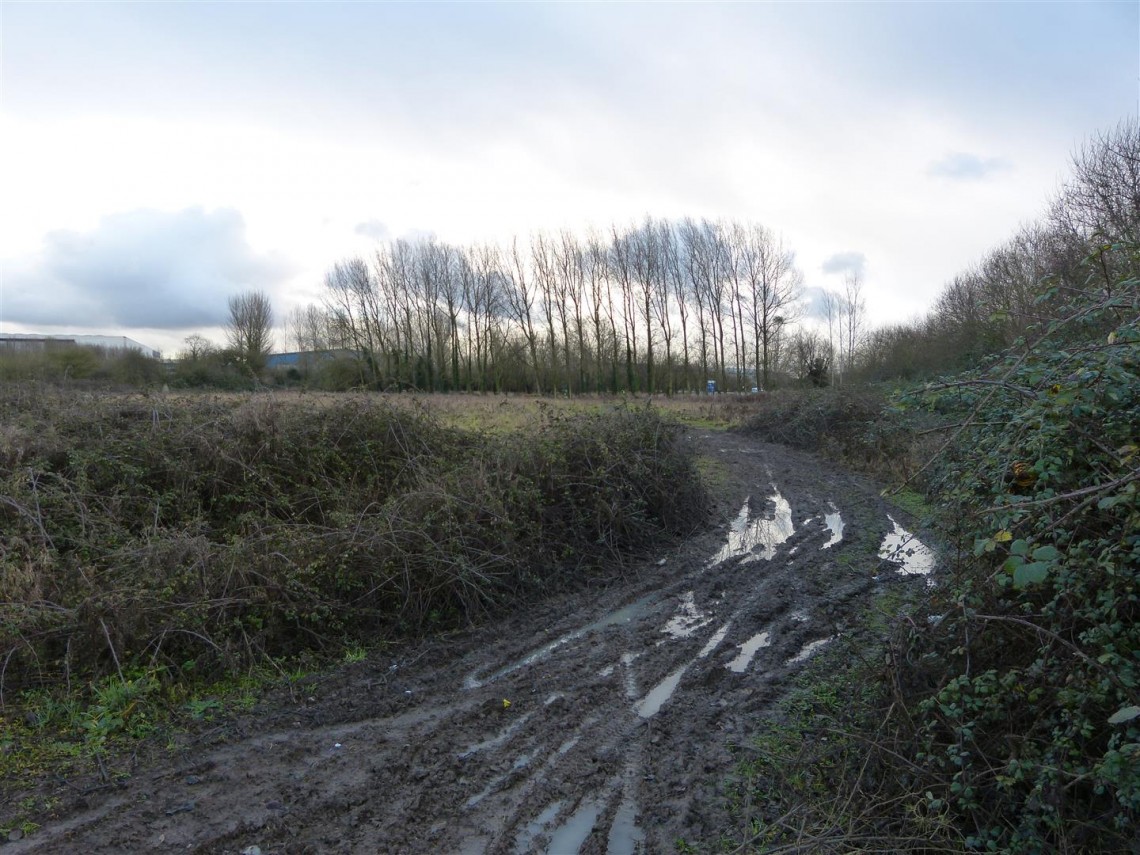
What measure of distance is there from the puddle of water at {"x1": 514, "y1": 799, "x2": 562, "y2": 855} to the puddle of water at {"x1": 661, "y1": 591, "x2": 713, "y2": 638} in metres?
2.67

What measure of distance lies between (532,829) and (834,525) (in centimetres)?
812

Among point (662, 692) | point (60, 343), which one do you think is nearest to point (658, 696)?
point (662, 692)

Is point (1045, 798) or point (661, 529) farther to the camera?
point (661, 529)

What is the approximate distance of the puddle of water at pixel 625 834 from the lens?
11.0 feet

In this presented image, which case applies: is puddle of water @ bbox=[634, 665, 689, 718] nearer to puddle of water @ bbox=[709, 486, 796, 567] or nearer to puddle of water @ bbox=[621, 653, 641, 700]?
puddle of water @ bbox=[621, 653, 641, 700]

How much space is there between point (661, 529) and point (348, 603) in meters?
4.48

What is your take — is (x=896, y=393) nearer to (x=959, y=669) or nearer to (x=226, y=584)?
(x=959, y=669)

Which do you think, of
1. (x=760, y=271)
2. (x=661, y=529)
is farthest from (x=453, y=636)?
(x=760, y=271)

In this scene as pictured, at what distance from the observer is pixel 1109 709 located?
268 centimetres

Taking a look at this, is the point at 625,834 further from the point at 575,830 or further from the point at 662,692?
the point at 662,692

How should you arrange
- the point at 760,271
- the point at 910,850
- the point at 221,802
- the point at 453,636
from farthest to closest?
the point at 760,271 → the point at 453,636 → the point at 221,802 → the point at 910,850

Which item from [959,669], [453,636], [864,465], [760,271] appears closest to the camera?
[959,669]

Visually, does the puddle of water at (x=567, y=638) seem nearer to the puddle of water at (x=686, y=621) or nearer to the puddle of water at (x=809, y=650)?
the puddle of water at (x=686, y=621)

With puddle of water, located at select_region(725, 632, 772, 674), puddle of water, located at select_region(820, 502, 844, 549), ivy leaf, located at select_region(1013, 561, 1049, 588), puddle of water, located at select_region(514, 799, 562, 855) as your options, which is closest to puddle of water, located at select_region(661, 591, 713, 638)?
puddle of water, located at select_region(725, 632, 772, 674)
